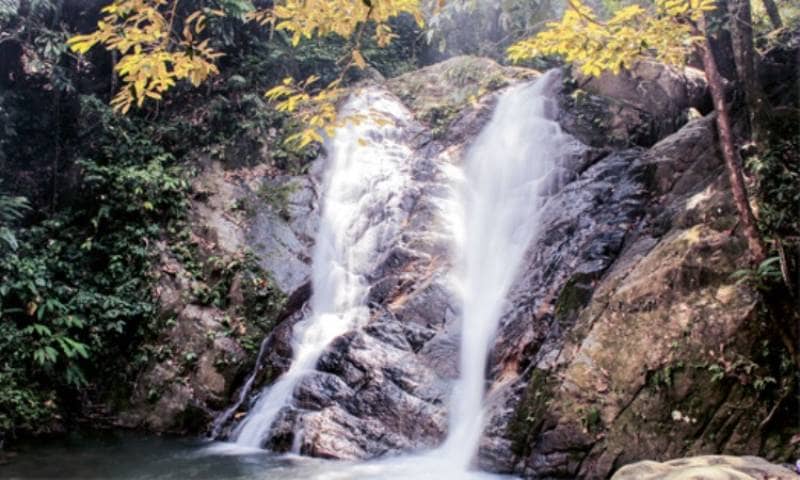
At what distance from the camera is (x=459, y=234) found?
10297mm

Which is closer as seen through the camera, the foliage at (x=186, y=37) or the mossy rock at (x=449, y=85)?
the foliage at (x=186, y=37)

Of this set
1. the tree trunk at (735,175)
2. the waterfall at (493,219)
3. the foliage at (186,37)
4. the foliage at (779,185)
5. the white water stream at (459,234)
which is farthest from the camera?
the waterfall at (493,219)

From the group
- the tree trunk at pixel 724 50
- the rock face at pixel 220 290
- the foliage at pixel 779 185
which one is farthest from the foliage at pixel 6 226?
the tree trunk at pixel 724 50

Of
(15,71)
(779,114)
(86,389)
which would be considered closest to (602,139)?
(779,114)

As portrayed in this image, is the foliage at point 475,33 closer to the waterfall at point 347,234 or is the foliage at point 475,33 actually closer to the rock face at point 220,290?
the waterfall at point 347,234

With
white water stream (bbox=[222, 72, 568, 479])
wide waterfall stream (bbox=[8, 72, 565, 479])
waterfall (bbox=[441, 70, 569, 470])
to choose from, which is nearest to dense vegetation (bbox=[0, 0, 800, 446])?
wide waterfall stream (bbox=[8, 72, 565, 479])

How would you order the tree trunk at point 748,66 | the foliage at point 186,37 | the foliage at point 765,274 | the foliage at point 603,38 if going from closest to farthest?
1. the foliage at point 186,37
2. the foliage at point 603,38
3. the foliage at point 765,274
4. the tree trunk at point 748,66

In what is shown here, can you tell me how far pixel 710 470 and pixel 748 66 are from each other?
18.4 feet

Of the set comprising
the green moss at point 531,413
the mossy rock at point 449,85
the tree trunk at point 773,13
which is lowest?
the green moss at point 531,413

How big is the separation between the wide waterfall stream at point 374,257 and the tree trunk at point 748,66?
320 centimetres

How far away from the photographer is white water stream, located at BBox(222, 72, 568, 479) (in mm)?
7231

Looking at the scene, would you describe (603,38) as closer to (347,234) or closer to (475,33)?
(347,234)

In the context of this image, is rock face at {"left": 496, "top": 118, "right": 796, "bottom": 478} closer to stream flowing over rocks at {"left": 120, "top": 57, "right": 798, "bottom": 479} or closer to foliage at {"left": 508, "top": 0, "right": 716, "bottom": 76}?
stream flowing over rocks at {"left": 120, "top": 57, "right": 798, "bottom": 479}

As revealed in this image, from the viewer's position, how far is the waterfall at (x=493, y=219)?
7398 millimetres
